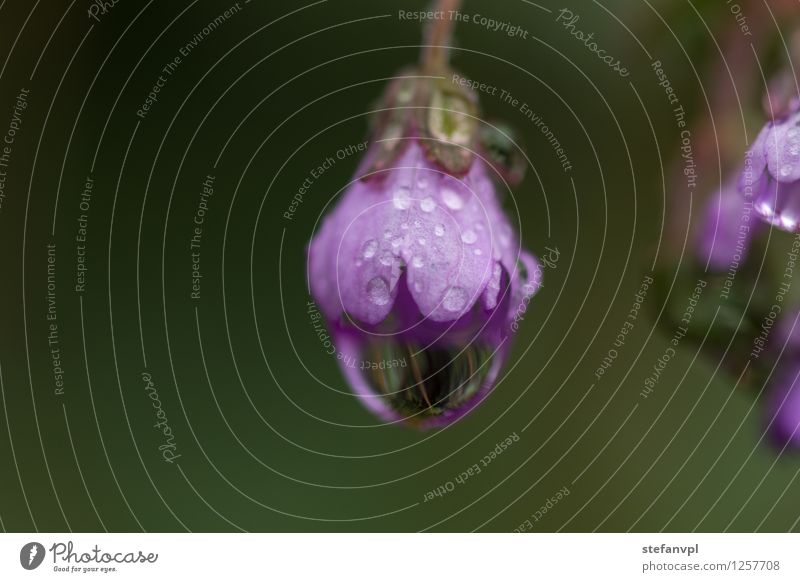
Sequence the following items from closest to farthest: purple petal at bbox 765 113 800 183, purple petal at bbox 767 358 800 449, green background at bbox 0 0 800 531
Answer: purple petal at bbox 765 113 800 183 → purple petal at bbox 767 358 800 449 → green background at bbox 0 0 800 531

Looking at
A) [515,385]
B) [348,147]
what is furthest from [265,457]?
[348,147]

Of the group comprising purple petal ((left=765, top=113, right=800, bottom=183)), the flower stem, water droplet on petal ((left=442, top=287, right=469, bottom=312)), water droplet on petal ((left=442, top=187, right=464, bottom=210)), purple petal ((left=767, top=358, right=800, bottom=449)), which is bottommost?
purple petal ((left=767, top=358, right=800, bottom=449))

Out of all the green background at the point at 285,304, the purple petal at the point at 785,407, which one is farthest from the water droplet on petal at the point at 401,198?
the purple petal at the point at 785,407

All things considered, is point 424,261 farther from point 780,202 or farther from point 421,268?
point 780,202

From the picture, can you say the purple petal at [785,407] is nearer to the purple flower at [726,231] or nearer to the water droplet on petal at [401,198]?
the purple flower at [726,231]

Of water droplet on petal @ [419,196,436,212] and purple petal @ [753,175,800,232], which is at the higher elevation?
water droplet on petal @ [419,196,436,212]

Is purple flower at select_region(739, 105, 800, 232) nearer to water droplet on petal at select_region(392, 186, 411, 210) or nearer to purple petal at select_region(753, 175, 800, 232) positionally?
purple petal at select_region(753, 175, 800, 232)

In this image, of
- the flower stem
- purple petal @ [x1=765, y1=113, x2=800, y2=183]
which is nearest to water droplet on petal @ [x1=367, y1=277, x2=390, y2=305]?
the flower stem
